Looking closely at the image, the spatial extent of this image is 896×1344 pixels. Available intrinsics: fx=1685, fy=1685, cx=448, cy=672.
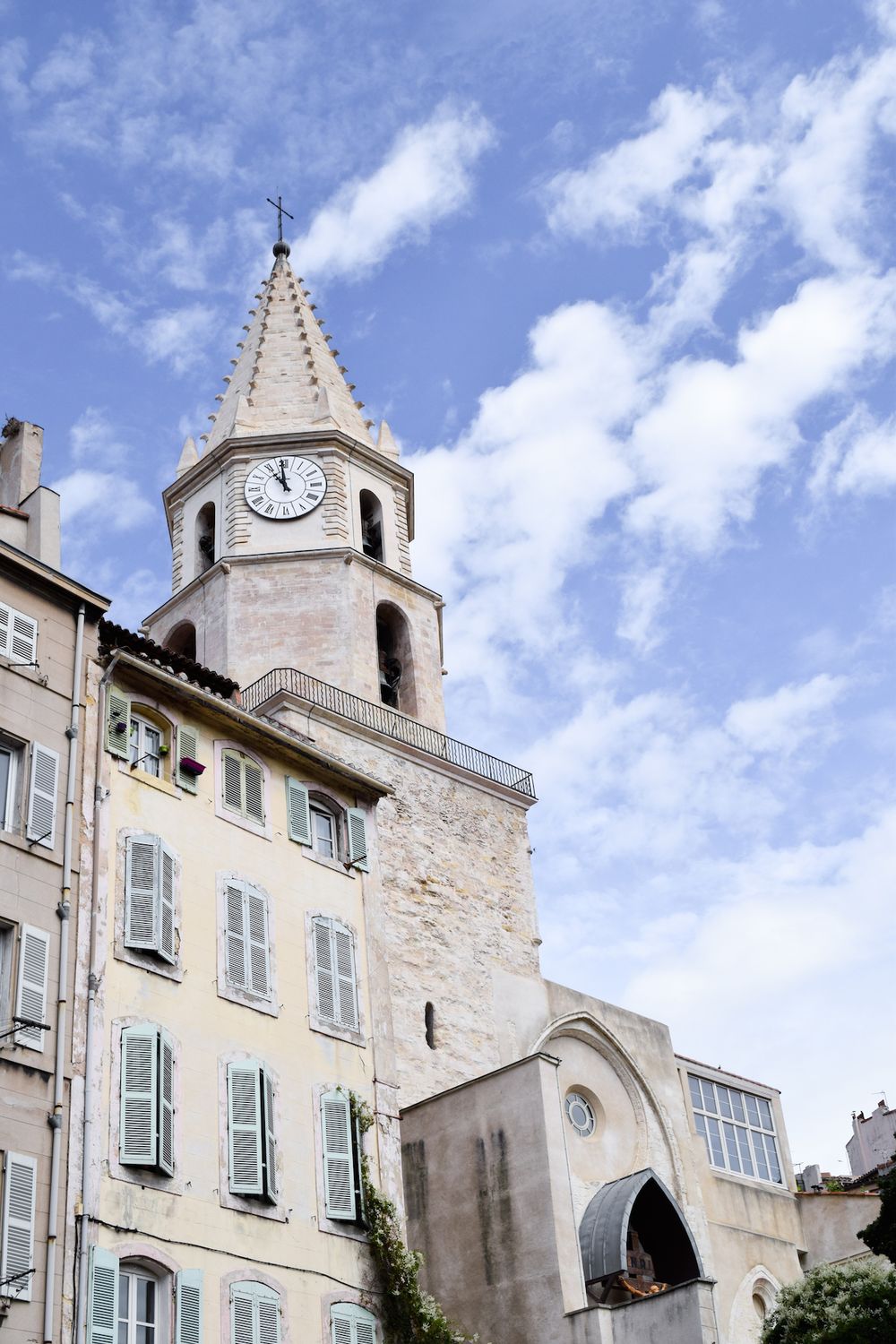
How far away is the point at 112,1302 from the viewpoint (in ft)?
57.3

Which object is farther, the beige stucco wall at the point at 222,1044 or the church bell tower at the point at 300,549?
the church bell tower at the point at 300,549

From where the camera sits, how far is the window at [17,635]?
20.5 m

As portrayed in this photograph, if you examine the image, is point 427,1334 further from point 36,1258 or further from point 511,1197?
point 36,1258

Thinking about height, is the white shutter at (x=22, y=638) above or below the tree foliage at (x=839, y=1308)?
above

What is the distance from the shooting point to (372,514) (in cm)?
3900

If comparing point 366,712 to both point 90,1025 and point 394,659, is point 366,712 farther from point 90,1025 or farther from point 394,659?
point 90,1025

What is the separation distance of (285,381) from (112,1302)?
27368 mm

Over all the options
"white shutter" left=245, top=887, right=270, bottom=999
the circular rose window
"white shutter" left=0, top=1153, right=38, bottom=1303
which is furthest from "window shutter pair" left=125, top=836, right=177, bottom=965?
the circular rose window

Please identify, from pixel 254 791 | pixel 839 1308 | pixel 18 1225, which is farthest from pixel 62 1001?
pixel 839 1308

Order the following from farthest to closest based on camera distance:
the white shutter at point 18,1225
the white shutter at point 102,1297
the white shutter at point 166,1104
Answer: the white shutter at point 166,1104, the white shutter at point 102,1297, the white shutter at point 18,1225

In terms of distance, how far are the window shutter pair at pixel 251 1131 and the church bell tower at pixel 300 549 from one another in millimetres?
14276

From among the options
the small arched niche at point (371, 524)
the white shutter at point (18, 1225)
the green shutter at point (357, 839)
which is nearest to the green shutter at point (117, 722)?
the green shutter at point (357, 839)

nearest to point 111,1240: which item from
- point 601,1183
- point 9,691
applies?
point 9,691

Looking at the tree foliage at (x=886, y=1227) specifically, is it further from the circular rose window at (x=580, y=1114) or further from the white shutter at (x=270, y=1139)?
the circular rose window at (x=580, y=1114)
